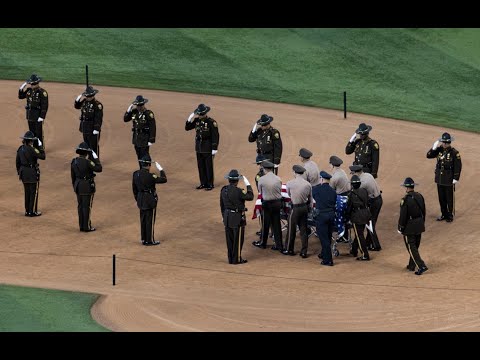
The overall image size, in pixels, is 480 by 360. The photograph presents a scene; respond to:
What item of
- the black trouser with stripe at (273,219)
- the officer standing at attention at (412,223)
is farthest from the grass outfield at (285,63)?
the officer standing at attention at (412,223)

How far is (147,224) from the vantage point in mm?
36344

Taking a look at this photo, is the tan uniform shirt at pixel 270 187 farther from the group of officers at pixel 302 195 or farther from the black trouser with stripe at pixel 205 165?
the black trouser with stripe at pixel 205 165

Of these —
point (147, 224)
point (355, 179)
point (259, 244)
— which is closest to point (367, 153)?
point (355, 179)

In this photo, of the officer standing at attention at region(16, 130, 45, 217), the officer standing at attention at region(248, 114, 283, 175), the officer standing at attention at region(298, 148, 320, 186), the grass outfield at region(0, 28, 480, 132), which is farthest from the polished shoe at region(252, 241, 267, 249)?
the grass outfield at region(0, 28, 480, 132)

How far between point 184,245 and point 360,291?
5.39 metres

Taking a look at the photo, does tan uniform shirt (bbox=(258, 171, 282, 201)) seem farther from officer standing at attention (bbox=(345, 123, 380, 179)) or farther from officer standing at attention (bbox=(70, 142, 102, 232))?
officer standing at attention (bbox=(70, 142, 102, 232))

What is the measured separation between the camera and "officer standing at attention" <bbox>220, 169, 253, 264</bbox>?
3503 cm

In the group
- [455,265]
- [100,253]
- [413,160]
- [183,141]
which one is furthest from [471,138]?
[100,253]

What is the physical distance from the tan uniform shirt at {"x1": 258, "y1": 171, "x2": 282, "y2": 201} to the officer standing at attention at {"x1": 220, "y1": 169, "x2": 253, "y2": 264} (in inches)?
28.9

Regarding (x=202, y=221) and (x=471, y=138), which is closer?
(x=202, y=221)

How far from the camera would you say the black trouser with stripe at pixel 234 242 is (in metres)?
35.2
